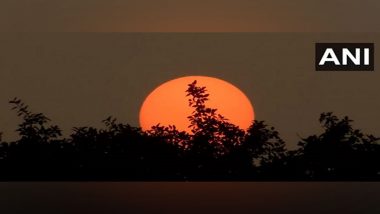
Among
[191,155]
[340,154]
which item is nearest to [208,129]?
[191,155]

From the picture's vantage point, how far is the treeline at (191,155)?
11.6 meters

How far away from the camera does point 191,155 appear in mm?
11969

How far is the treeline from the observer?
11.6 meters

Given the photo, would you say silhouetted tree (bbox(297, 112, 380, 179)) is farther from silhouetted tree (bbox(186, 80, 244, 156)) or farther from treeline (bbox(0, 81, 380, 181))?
silhouetted tree (bbox(186, 80, 244, 156))

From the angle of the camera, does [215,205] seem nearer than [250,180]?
Yes

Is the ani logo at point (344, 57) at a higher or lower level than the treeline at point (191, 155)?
higher

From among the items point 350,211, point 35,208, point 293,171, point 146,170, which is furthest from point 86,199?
point 293,171

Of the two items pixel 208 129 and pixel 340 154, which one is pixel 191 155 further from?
pixel 340 154

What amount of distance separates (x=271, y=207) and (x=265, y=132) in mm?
6808

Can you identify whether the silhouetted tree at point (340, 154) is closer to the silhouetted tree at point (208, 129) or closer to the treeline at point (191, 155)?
the treeline at point (191, 155)

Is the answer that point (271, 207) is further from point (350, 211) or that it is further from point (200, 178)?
point (200, 178)

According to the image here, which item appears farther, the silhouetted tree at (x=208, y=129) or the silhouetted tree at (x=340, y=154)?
the silhouetted tree at (x=208, y=129)

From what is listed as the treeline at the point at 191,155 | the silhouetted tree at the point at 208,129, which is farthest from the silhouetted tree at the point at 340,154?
the silhouetted tree at the point at 208,129

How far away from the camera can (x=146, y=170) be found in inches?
455
